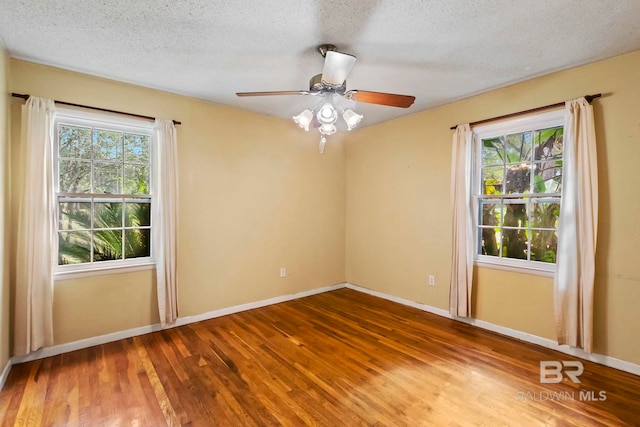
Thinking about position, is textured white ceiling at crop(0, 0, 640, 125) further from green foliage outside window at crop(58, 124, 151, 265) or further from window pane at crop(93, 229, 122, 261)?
window pane at crop(93, 229, 122, 261)

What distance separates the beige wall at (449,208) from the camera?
2.45 meters

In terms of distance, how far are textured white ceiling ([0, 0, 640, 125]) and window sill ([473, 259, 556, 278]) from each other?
73.1 inches

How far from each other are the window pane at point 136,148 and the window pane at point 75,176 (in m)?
0.36

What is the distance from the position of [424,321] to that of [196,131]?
3.51m

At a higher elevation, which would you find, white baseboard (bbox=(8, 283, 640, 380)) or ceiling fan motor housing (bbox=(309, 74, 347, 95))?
ceiling fan motor housing (bbox=(309, 74, 347, 95))

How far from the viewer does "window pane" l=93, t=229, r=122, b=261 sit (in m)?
2.98

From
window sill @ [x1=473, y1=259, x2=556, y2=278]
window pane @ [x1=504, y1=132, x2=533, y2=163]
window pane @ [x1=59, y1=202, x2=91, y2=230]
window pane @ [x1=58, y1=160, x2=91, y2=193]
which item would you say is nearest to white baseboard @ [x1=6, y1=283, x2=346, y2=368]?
window pane @ [x1=59, y1=202, x2=91, y2=230]

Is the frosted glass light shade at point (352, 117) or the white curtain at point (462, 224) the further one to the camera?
the white curtain at point (462, 224)

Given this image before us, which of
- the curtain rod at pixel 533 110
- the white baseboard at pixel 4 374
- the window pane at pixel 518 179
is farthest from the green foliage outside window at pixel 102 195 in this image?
the window pane at pixel 518 179

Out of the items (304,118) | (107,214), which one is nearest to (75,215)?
(107,214)

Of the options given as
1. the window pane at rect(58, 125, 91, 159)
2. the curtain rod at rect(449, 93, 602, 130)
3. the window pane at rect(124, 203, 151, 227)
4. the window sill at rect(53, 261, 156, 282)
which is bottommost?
the window sill at rect(53, 261, 156, 282)

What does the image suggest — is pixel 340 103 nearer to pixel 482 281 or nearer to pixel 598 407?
pixel 482 281

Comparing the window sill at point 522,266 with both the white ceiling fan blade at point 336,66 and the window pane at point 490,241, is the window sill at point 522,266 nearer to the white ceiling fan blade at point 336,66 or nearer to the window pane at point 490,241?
the window pane at point 490,241
